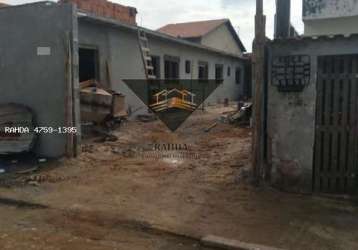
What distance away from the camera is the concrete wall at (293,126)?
5566mm

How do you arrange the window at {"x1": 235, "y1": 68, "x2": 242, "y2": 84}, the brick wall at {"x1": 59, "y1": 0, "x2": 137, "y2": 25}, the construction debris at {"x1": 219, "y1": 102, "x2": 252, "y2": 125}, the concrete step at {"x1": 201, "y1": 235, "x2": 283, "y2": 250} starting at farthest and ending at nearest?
the window at {"x1": 235, "y1": 68, "x2": 242, "y2": 84} < the brick wall at {"x1": 59, "y1": 0, "x2": 137, "y2": 25} < the construction debris at {"x1": 219, "y1": 102, "x2": 252, "y2": 125} < the concrete step at {"x1": 201, "y1": 235, "x2": 283, "y2": 250}

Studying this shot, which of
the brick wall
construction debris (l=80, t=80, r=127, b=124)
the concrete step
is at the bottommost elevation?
the concrete step

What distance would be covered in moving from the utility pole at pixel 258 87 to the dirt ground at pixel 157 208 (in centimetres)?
39

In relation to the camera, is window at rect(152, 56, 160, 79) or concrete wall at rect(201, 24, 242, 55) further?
concrete wall at rect(201, 24, 242, 55)

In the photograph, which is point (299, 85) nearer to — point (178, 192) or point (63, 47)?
point (178, 192)

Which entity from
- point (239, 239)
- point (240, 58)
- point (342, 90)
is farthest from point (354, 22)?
point (240, 58)

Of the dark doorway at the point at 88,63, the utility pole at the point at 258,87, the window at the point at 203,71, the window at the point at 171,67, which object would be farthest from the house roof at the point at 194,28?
the utility pole at the point at 258,87

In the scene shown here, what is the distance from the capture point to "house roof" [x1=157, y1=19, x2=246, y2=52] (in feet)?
88.9

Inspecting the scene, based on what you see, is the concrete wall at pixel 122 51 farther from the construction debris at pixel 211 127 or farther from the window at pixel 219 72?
the window at pixel 219 72

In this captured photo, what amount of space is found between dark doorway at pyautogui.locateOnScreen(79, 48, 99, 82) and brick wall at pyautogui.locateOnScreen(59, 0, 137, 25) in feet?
4.96

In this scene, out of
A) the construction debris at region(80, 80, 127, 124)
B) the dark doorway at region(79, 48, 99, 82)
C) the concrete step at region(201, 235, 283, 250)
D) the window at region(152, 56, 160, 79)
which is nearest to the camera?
the concrete step at region(201, 235, 283, 250)

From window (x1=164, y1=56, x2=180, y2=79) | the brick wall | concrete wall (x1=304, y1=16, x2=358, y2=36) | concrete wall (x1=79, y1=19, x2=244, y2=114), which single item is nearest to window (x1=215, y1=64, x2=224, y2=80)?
concrete wall (x1=79, y1=19, x2=244, y2=114)

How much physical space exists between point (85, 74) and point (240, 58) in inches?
622

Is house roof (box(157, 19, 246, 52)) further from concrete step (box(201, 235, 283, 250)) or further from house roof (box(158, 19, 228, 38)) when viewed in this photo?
concrete step (box(201, 235, 283, 250))
